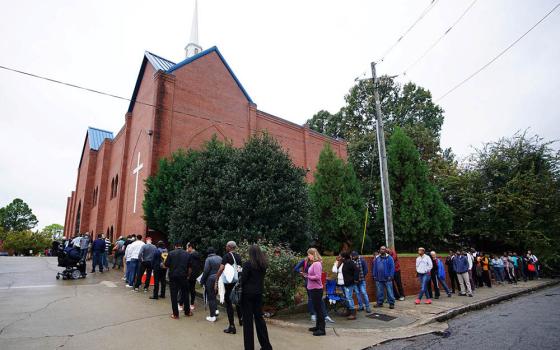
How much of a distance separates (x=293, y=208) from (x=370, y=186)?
11942 millimetres

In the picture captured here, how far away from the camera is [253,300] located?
17.1ft

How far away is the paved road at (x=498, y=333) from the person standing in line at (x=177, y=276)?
14.4 feet

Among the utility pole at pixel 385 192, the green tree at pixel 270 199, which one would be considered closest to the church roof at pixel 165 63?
the green tree at pixel 270 199

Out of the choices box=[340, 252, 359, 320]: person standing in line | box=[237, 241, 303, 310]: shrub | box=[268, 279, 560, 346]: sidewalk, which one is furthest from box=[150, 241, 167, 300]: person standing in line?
box=[340, 252, 359, 320]: person standing in line

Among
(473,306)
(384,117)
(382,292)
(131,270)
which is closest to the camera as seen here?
(382,292)

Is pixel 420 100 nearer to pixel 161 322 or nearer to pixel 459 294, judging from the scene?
pixel 459 294

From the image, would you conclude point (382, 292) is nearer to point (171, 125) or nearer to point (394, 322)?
point (394, 322)

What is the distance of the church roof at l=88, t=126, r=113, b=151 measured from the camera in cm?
3497

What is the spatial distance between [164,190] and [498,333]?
48.1ft

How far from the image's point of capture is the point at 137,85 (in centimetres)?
2469

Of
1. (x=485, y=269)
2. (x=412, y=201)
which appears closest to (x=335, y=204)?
(x=412, y=201)

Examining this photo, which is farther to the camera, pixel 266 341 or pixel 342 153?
pixel 342 153

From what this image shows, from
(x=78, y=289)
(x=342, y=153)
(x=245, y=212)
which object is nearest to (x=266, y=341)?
(x=245, y=212)

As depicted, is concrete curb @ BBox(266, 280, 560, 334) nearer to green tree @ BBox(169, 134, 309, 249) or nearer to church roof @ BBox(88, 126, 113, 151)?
green tree @ BBox(169, 134, 309, 249)
